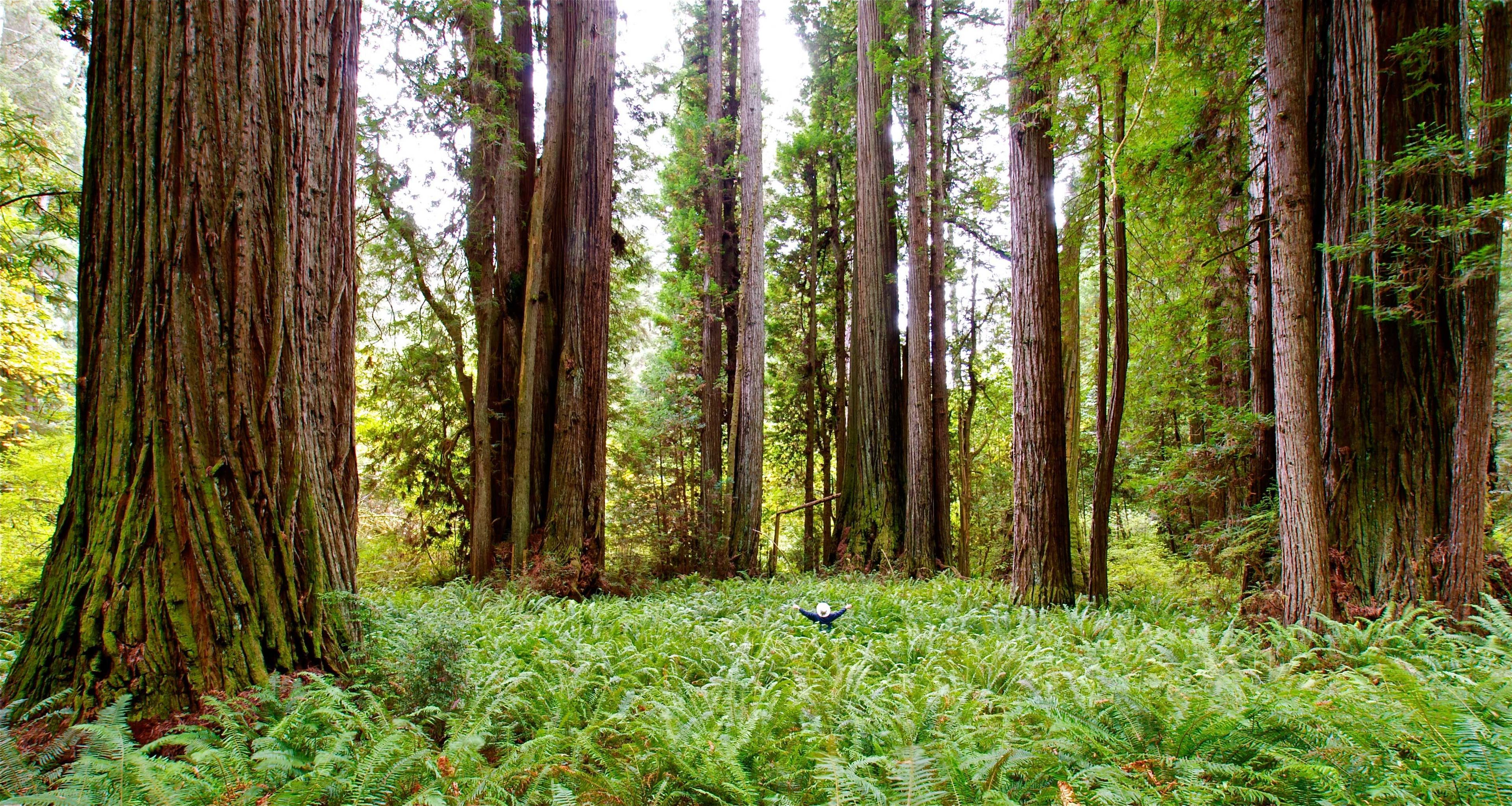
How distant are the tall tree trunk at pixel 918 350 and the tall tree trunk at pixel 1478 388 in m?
5.42

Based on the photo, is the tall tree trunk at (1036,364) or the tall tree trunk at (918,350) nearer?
the tall tree trunk at (1036,364)

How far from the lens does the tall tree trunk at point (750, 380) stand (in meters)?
8.90

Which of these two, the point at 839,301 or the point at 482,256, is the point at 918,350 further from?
the point at 482,256

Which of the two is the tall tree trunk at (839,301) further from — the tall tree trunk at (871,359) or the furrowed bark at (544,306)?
the furrowed bark at (544,306)

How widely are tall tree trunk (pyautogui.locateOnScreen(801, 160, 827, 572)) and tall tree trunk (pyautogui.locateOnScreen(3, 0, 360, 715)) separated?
10776mm

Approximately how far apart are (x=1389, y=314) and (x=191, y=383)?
606 centimetres

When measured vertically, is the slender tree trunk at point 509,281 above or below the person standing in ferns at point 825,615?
above

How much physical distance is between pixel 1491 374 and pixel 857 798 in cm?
446

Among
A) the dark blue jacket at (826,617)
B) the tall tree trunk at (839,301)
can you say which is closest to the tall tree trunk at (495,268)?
the dark blue jacket at (826,617)

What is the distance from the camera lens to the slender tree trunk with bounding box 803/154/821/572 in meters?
13.4

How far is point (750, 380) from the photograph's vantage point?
9.08m

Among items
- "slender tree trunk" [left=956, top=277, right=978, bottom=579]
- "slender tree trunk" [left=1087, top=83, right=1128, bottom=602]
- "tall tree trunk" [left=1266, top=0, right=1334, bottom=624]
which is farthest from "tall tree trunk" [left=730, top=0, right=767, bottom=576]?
"tall tree trunk" [left=1266, top=0, right=1334, bottom=624]

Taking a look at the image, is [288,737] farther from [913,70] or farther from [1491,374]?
[913,70]

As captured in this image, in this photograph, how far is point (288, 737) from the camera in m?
2.14
